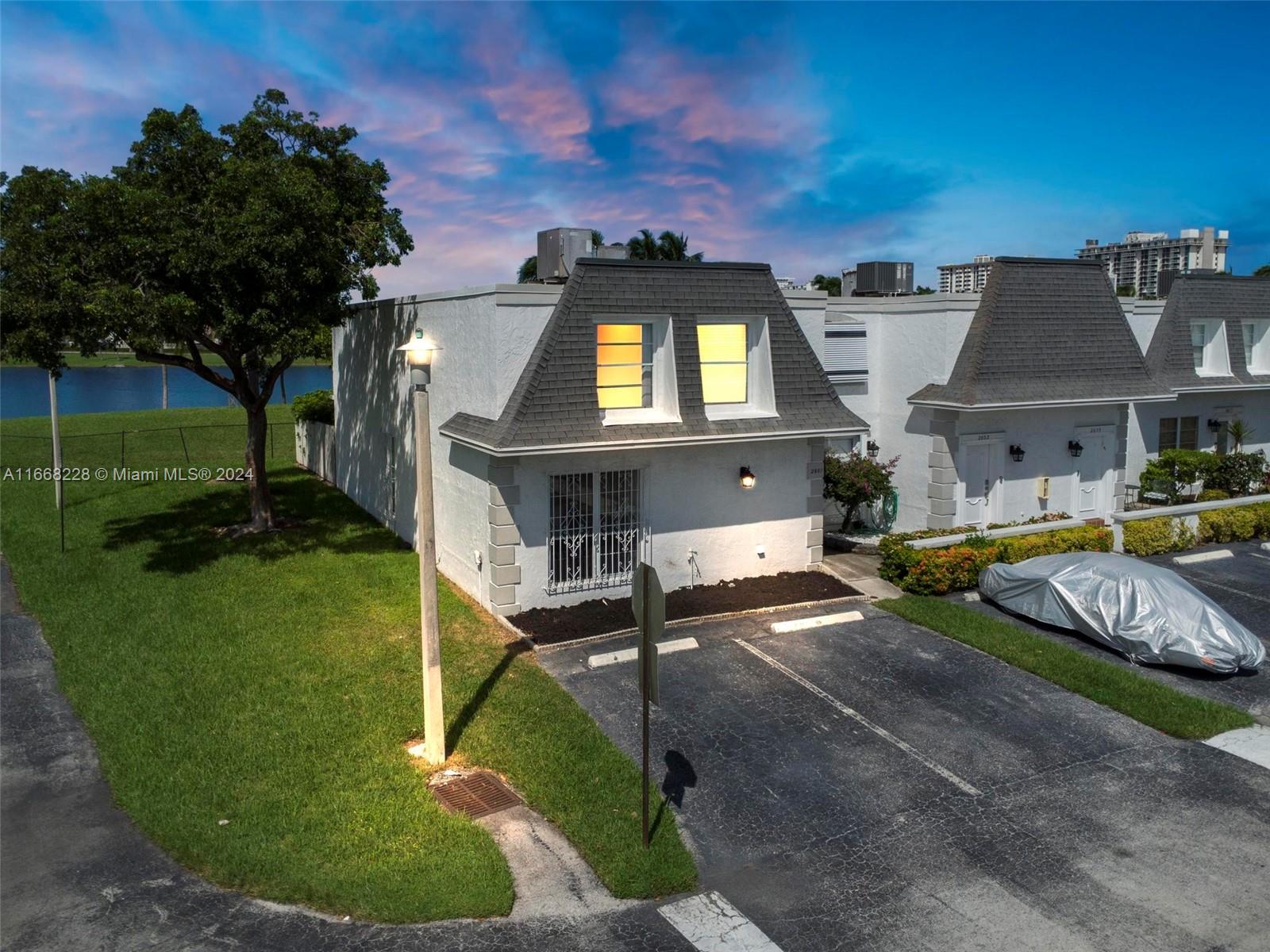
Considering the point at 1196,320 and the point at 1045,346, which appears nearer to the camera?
the point at 1045,346

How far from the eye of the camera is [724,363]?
54.4 ft

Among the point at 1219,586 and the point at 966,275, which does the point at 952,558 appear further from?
the point at 966,275

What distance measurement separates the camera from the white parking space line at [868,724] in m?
10.3

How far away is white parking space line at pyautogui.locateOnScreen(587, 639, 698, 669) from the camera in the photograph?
1331 cm

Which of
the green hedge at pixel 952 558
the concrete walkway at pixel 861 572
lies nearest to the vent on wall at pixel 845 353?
the concrete walkway at pixel 861 572

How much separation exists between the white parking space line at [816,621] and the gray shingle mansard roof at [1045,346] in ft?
20.4

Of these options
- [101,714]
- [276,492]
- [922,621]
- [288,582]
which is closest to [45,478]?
[276,492]

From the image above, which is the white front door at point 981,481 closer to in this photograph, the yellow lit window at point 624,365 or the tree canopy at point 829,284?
the yellow lit window at point 624,365

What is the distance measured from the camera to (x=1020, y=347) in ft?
66.8

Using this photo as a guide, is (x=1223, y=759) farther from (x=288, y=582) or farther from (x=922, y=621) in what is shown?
(x=288, y=582)

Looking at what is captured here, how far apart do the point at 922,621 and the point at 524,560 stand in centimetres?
661

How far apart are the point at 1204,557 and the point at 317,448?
23.9 metres

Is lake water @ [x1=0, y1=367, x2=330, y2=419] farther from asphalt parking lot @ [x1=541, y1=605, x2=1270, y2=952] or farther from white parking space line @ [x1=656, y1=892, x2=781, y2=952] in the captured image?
white parking space line @ [x1=656, y1=892, x2=781, y2=952]

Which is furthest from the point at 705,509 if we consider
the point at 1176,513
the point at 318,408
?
the point at 318,408
